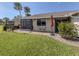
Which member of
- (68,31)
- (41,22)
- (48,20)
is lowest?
(41,22)

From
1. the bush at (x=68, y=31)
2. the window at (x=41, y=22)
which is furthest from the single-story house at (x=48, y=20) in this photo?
the bush at (x=68, y=31)

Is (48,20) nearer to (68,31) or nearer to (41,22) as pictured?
(41,22)

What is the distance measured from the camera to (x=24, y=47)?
9.68 meters

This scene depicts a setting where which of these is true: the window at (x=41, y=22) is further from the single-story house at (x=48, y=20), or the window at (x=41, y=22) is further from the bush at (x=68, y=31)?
the bush at (x=68, y=31)

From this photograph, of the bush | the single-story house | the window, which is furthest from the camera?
the window

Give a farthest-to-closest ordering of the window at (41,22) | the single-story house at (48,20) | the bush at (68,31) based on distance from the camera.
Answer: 1. the window at (41,22)
2. the single-story house at (48,20)
3. the bush at (68,31)

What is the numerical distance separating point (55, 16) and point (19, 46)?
6.88m

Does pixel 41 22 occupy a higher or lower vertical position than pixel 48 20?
lower

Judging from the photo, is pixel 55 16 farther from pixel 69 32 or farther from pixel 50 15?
pixel 69 32

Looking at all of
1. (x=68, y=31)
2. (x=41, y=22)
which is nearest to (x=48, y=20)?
(x=41, y=22)

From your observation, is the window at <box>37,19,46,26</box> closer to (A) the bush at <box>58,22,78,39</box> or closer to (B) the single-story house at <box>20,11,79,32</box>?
(B) the single-story house at <box>20,11,79,32</box>

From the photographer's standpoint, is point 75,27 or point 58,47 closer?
point 58,47

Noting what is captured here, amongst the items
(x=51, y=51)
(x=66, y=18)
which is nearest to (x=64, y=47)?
(x=51, y=51)

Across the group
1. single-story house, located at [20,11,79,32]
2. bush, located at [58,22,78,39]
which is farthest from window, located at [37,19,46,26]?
bush, located at [58,22,78,39]
